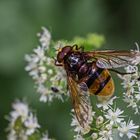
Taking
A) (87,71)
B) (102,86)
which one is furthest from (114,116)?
(87,71)

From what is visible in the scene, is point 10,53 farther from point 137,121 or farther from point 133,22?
point 137,121

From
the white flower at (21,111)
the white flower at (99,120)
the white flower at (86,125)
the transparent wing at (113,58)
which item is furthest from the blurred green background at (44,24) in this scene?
the white flower at (99,120)

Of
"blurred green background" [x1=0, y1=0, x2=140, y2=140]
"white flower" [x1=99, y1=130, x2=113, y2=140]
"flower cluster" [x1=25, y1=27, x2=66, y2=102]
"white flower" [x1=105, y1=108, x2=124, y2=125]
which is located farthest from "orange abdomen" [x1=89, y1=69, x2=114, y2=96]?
"blurred green background" [x1=0, y1=0, x2=140, y2=140]

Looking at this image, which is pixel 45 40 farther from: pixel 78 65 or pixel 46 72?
pixel 78 65

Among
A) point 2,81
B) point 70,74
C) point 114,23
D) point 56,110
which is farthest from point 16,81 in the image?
point 70,74

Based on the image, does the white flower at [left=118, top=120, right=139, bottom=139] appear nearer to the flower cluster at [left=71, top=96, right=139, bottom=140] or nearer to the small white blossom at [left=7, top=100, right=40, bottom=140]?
the flower cluster at [left=71, top=96, right=139, bottom=140]

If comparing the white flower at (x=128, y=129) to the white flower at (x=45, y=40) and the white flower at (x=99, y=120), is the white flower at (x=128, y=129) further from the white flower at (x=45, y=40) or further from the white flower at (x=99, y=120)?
the white flower at (x=45, y=40)
